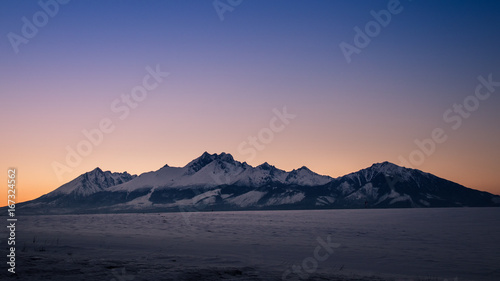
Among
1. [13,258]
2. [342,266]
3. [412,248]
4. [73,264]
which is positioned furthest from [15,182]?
[412,248]

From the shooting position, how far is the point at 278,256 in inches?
1158

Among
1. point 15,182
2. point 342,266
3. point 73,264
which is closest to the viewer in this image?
point 73,264

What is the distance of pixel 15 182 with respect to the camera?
23.4m

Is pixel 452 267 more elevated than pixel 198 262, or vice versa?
pixel 198 262

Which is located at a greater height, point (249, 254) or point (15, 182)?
point (15, 182)

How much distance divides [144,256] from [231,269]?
839 centimetres

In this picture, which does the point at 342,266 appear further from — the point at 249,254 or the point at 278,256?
the point at 249,254

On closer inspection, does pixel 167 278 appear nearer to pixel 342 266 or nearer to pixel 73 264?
pixel 73 264

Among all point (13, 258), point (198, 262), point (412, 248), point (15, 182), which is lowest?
point (412, 248)

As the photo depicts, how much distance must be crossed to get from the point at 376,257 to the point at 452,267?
5.59 m

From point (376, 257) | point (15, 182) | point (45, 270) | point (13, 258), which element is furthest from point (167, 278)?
point (376, 257)

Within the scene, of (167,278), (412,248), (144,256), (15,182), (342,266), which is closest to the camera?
(167,278)

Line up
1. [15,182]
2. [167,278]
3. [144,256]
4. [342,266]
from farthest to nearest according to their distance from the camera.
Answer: [144,256], [342,266], [15,182], [167,278]

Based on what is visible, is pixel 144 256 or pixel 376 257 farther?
pixel 376 257
